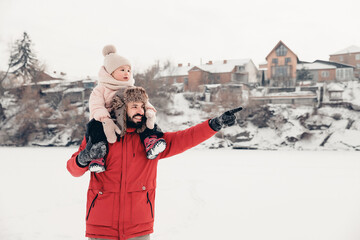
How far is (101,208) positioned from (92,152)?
0.39m

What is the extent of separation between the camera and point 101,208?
2242 mm

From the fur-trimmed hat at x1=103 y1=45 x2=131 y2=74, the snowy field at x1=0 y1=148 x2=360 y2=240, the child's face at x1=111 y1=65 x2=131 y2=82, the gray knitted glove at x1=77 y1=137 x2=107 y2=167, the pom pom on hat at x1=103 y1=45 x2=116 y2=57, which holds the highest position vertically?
the pom pom on hat at x1=103 y1=45 x2=116 y2=57

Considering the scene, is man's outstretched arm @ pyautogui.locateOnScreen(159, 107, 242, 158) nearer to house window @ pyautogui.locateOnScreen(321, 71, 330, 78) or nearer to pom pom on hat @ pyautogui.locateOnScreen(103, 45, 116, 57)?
pom pom on hat @ pyautogui.locateOnScreen(103, 45, 116, 57)

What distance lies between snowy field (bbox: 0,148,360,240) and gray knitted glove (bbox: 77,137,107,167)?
120 inches

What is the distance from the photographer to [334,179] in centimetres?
1080

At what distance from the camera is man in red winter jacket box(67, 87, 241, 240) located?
222 cm

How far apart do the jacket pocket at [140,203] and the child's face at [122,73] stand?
81 centimetres

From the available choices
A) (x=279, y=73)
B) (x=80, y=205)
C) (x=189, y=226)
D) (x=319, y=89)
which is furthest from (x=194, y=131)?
(x=279, y=73)

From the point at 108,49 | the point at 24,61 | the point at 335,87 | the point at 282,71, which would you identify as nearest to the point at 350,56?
the point at 282,71

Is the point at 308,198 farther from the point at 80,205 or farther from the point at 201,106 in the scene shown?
the point at 201,106

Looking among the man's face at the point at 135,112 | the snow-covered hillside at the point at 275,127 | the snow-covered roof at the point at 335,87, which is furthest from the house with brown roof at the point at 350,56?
the man's face at the point at 135,112

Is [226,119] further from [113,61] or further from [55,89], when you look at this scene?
[55,89]

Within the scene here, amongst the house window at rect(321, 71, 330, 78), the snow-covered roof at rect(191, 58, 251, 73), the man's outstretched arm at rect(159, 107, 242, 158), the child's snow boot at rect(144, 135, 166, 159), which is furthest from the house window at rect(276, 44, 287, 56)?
the child's snow boot at rect(144, 135, 166, 159)

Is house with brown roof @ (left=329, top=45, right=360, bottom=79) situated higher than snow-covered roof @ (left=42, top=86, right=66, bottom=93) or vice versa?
house with brown roof @ (left=329, top=45, right=360, bottom=79)
